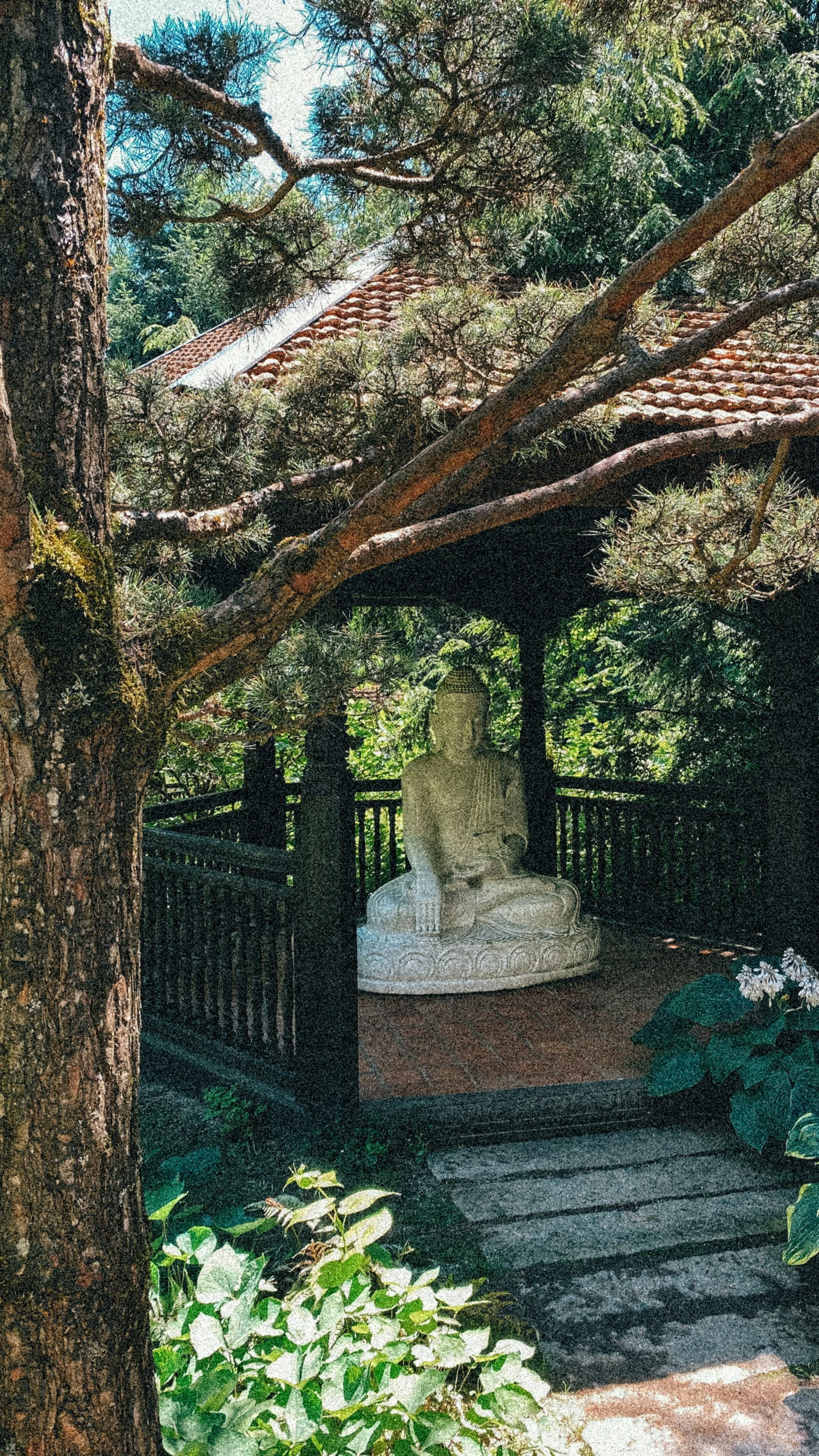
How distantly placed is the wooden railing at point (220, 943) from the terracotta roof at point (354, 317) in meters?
2.28

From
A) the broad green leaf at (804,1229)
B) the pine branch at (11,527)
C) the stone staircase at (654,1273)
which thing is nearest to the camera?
the pine branch at (11,527)

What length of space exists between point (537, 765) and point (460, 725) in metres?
1.98

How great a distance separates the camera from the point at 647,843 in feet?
27.0

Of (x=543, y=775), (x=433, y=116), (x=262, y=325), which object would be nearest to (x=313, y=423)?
(x=262, y=325)

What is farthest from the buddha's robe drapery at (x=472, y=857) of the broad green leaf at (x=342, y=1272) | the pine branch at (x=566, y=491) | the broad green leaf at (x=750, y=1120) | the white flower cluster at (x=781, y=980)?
the pine branch at (x=566, y=491)

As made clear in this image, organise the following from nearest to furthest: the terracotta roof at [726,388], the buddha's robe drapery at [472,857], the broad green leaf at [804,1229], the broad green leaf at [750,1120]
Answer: the broad green leaf at [804,1229]
the broad green leaf at [750,1120]
the terracotta roof at [726,388]
the buddha's robe drapery at [472,857]

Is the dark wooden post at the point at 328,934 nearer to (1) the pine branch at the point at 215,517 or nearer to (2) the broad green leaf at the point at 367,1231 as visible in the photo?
(1) the pine branch at the point at 215,517

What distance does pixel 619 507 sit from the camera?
570 centimetres

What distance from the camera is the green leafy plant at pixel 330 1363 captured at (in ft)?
7.38

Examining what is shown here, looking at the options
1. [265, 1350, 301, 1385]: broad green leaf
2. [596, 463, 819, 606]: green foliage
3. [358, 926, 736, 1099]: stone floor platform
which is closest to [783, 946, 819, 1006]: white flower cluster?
[358, 926, 736, 1099]: stone floor platform

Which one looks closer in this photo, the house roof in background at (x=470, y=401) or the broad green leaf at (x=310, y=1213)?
the broad green leaf at (x=310, y=1213)

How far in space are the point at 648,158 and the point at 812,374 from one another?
598 centimetres

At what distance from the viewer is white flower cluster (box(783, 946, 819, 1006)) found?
4.53m

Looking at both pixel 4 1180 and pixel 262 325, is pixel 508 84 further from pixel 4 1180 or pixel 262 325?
pixel 4 1180
